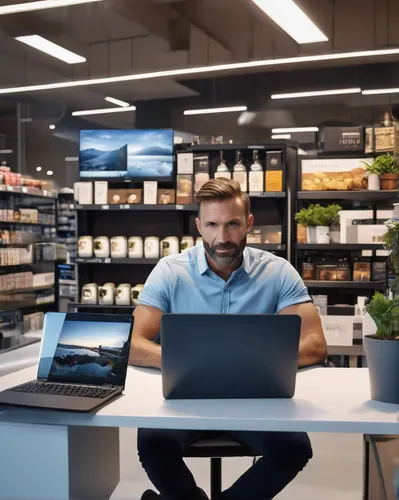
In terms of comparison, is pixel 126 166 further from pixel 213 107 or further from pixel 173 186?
pixel 213 107

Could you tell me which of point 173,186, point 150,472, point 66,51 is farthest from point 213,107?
point 150,472

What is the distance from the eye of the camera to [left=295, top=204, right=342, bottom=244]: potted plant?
5484 mm

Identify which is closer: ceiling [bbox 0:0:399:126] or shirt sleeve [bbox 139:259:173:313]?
shirt sleeve [bbox 139:259:173:313]

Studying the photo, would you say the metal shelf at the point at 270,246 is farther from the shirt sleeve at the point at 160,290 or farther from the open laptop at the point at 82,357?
the open laptop at the point at 82,357

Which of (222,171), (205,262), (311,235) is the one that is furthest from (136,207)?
(205,262)

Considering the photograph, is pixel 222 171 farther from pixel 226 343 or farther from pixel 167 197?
pixel 226 343

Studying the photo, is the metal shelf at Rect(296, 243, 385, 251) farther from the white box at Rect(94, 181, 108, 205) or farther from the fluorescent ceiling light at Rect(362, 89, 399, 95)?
the fluorescent ceiling light at Rect(362, 89, 399, 95)

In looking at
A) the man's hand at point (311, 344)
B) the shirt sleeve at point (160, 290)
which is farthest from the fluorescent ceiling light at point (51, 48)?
the man's hand at point (311, 344)


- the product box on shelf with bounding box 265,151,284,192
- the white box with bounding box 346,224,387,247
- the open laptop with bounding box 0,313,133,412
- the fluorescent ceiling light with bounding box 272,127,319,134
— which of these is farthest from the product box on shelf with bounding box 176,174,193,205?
the fluorescent ceiling light with bounding box 272,127,319,134

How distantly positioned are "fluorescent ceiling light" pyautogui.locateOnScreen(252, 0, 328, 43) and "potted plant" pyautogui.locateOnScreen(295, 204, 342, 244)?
2023 millimetres

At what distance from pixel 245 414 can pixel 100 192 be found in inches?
178

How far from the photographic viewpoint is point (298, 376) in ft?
6.30

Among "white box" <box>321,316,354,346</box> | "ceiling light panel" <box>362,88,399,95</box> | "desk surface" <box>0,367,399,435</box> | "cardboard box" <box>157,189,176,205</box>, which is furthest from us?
"ceiling light panel" <box>362,88,399,95</box>

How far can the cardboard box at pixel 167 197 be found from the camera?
567 centimetres
